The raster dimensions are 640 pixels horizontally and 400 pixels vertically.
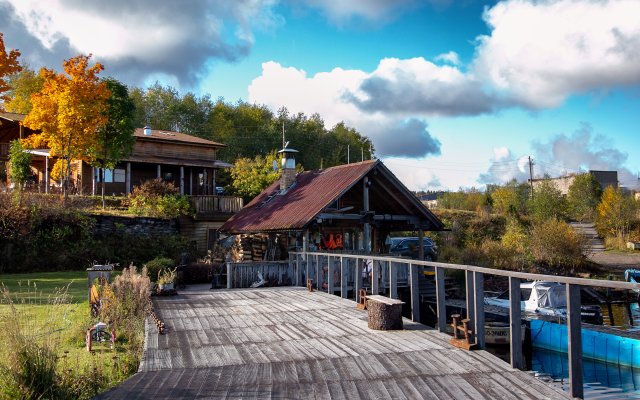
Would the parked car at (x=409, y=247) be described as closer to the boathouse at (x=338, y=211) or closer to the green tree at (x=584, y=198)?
the boathouse at (x=338, y=211)

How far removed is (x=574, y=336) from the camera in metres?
5.58

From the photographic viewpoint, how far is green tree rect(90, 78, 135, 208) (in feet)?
103

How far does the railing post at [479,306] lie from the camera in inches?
292

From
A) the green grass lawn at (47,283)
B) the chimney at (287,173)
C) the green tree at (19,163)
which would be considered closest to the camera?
the green grass lawn at (47,283)

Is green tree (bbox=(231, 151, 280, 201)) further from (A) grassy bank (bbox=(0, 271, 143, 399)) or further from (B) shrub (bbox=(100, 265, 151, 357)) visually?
(A) grassy bank (bbox=(0, 271, 143, 399))

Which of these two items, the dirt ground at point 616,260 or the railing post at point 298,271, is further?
the dirt ground at point 616,260

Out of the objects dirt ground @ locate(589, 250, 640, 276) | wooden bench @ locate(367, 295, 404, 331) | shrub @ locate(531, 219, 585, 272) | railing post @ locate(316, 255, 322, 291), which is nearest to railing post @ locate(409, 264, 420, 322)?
wooden bench @ locate(367, 295, 404, 331)

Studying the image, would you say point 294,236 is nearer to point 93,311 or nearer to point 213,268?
point 213,268

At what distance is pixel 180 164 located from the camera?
125ft

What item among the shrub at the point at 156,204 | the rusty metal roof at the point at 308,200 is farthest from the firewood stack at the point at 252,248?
the shrub at the point at 156,204

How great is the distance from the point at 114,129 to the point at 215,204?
6650 millimetres

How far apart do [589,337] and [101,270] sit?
1220 cm

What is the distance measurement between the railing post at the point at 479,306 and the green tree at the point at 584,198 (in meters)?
54.5

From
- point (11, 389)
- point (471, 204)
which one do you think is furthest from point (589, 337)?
point (471, 204)
